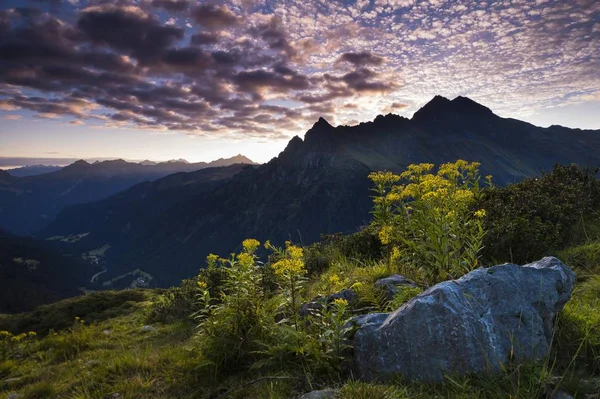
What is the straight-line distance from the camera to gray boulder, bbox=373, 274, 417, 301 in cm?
655

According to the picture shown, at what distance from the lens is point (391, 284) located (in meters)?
6.80

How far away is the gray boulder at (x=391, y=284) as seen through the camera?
21.5ft

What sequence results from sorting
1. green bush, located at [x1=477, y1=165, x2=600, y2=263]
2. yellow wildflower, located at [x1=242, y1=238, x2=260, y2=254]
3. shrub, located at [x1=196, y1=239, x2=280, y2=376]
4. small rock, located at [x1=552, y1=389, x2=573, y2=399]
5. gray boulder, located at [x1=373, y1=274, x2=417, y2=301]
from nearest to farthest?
small rock, located at [x1=552, y1=389, x2=573, y2=399]
shrub, located at [x1=196, y1=239, x2=280, y2=376]
yellow wildflower, located at [x1=242, y1=238, x2=260, y2=254]
gray boulder, located at [x1=373, y1=274, x2=417, y2=301]
green bush, located at [x1=477, y1=165, x2=600, y2=263]

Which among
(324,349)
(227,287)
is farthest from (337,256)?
(324,349)

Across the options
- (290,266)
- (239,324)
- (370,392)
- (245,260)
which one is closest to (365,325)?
(370,392)

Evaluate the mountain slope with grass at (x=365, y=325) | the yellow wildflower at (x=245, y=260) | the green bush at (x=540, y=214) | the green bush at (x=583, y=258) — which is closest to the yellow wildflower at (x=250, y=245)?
the mountain slope with grass at (x=365, y=325)

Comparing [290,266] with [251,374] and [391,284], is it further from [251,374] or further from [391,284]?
[391,284]

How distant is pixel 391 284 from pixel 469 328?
8.65ft

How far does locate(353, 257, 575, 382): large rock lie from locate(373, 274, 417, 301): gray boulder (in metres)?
1.73

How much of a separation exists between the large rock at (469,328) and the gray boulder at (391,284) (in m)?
1.73

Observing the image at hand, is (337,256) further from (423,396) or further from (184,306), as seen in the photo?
(423,396)

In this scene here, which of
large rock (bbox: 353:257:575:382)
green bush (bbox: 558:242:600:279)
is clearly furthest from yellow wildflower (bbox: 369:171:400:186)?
green bush (bbox: 558:242:600:279)

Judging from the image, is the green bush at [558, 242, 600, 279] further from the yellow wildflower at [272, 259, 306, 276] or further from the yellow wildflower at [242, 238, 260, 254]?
the yellow wildflower at [242, 238, 260, 254]

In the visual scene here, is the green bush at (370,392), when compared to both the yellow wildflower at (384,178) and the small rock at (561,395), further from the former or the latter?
the yellow wildflower at (384,178)
